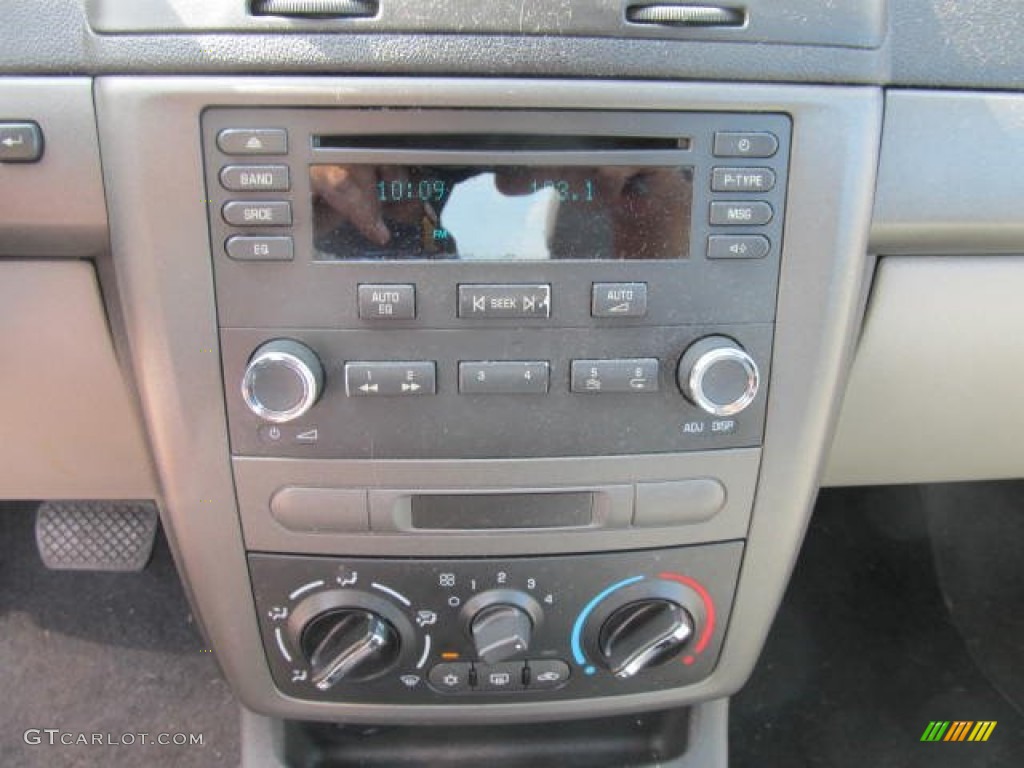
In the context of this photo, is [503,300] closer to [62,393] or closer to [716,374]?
[716,374]

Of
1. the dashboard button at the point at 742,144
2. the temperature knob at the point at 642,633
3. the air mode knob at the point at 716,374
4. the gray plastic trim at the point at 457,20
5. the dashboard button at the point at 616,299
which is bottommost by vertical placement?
the temperature knob at the point at 642,633

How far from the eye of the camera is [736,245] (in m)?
0.73

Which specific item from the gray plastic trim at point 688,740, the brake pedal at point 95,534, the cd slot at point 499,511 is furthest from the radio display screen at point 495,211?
the brake pedal at point 95,534

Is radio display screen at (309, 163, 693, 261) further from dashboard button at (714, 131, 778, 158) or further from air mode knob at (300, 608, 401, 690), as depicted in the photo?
air mode knob at (300, 608, 401, 690)

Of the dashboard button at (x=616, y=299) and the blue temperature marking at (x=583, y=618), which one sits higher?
the dashboard button at (x=616, y=299)

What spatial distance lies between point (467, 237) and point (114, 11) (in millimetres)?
300

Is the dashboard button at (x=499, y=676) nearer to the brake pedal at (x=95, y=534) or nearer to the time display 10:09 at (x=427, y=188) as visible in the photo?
the time display 10:09 at (x=427, y=188)

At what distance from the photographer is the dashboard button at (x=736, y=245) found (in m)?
0.73

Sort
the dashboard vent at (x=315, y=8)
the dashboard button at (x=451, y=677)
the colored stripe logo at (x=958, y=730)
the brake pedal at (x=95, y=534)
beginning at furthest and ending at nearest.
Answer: the brake pedal at (x=95, y=534) < the colored stripe logo at (x=958, y=730) < the dashboard button at (x=451, y=677) < the dashboard vent at (x=315, y=8)

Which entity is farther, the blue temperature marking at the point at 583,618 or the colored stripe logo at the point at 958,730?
the colored stripe logo at the point at 958,730

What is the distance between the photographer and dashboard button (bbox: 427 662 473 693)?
0.87 metres

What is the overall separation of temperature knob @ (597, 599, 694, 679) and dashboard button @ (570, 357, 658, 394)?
23 centimetres

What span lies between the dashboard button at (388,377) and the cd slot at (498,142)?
6.5 inches

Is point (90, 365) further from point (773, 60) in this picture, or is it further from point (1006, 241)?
point (1006, 241)
